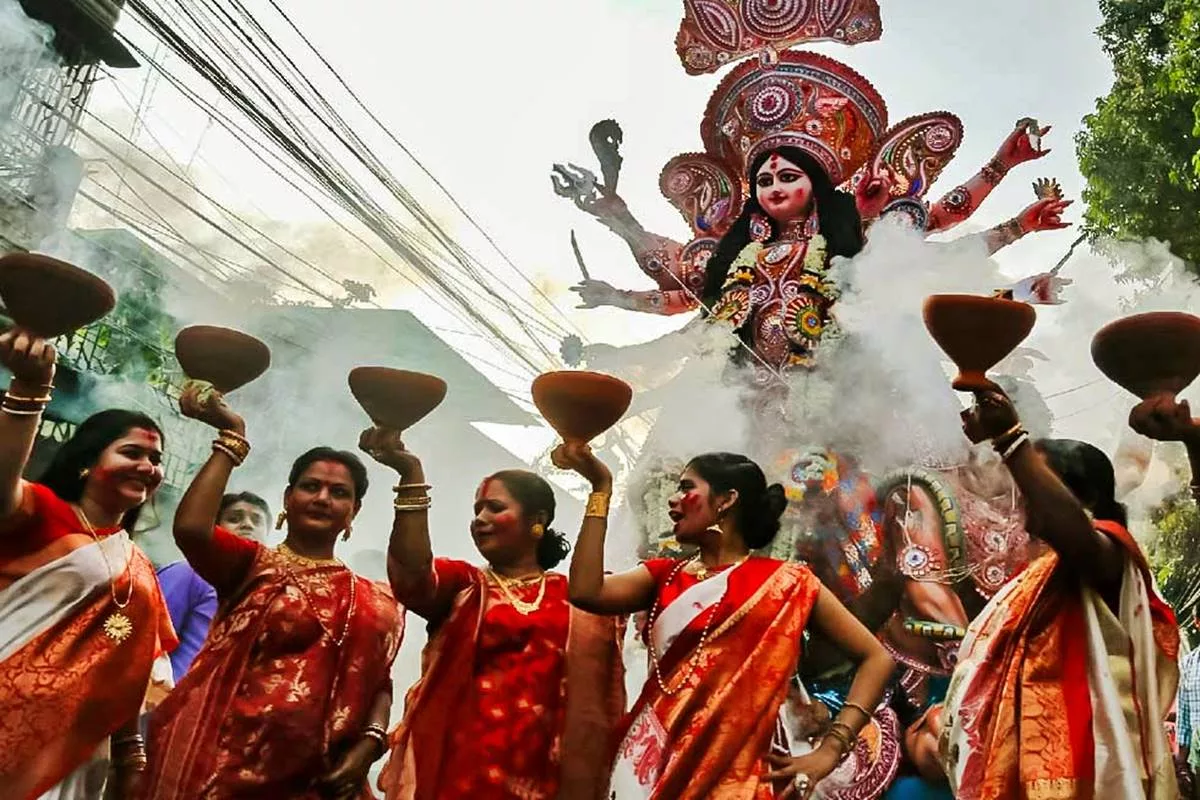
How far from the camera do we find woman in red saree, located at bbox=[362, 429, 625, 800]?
9.98ft

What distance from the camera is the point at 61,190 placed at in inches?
321

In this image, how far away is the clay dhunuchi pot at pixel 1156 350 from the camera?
7.83 feet

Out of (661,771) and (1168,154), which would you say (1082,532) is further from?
(1168,154)

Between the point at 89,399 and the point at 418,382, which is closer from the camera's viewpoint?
the point at 418,382

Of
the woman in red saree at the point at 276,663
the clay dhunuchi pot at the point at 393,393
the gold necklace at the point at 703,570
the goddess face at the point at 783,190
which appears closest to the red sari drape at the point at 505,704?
the woman in red saree at the point at 276,663

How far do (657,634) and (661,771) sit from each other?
1.36ft

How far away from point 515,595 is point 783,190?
14.9ft

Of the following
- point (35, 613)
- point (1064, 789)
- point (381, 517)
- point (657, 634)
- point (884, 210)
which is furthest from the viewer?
point (381, 517)

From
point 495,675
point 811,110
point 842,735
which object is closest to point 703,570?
point 842,735

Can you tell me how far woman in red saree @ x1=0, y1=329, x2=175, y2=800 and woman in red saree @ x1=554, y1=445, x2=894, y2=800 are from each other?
1263 millimetres

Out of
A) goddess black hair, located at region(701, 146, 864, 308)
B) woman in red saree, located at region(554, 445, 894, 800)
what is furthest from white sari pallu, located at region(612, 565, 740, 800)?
goddess black hair, located at region(701, 146, 864, 308)

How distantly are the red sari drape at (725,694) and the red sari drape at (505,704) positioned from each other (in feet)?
0.96

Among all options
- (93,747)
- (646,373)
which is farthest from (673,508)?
(646,373)

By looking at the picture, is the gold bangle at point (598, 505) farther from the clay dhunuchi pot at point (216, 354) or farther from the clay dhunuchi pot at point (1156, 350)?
the clay dhunuchi pot at point (1156, 350)
